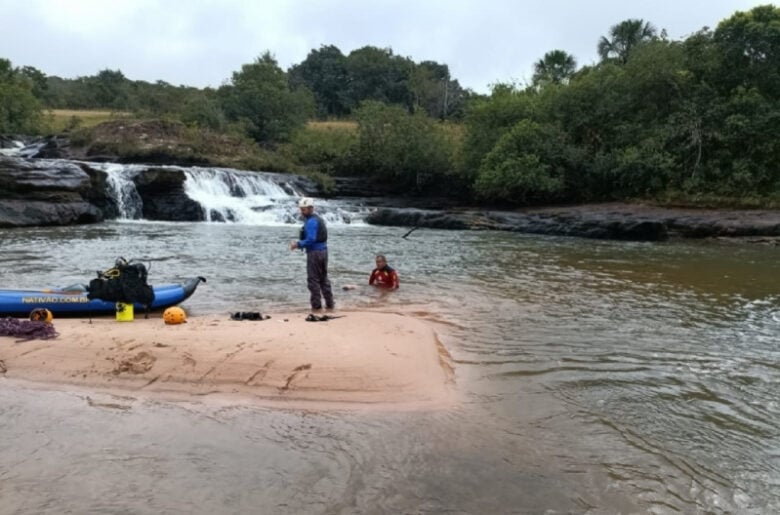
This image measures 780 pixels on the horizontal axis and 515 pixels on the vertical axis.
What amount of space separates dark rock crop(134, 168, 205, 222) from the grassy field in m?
19.4

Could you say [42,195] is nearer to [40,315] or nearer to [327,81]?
[40,315]

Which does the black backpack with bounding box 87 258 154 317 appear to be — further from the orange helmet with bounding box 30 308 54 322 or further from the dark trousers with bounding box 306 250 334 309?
the dark trousers with bounding box 306 250 334 309

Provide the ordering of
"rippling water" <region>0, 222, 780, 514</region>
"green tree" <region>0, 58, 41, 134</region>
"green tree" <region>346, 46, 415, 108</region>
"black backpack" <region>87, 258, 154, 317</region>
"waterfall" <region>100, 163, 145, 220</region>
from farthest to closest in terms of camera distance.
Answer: "green tree" <region>346, 46, 415, 108</region> → "green tree" <region>0, 58, 41, 134</region> → "waterfall" <region>100, 163, 145, 220</region> → "black backpack" <region>87, 258, 154, 317</region> → "rippling water" <region>0, 222, 780, 514</region>

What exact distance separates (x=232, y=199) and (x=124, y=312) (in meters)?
20.5

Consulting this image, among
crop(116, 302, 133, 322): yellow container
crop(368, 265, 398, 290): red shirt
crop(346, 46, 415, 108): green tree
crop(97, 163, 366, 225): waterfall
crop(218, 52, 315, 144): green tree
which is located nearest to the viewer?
crop(116, 302, 133, 322): yellow container

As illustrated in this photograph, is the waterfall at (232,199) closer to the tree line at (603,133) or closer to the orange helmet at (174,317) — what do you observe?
the tree line at (603,133)

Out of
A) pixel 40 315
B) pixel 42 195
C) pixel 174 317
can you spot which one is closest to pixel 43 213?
pixel 42 195

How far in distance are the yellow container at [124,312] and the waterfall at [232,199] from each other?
1817 centimetres

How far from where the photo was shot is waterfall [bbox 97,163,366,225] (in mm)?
26422

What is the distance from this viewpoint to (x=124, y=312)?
26.1 feet

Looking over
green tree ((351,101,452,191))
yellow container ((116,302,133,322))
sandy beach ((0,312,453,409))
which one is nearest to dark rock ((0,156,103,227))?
yellow container ((116,302,133,322))

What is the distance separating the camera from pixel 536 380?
6.04 meters

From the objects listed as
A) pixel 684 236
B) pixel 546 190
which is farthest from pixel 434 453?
pixel 546 190

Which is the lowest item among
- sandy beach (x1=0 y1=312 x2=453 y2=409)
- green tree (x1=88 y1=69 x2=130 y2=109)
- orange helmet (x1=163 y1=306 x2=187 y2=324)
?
sandy beach (x1=0 y1=312 x2=453 y2=409)
